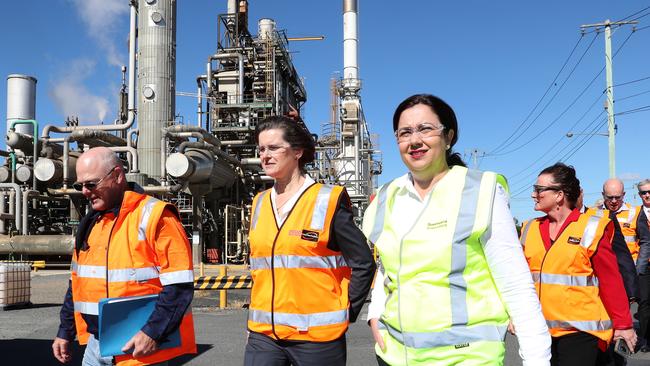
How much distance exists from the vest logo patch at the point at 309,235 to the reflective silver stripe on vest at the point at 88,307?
4.18ft

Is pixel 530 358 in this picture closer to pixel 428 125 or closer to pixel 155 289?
pixel 428 125

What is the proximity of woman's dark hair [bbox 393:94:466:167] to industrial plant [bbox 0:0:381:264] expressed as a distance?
66.5 feet

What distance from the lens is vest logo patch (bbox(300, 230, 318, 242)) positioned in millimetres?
3273

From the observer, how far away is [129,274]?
320 cm

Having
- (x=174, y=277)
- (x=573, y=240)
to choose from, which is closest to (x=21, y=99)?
(x=174, y=277)

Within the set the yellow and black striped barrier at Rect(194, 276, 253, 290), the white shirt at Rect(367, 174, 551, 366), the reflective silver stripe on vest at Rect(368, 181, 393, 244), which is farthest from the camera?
the yellow and black striped barrier at Rect(194, 276, 253, 290)

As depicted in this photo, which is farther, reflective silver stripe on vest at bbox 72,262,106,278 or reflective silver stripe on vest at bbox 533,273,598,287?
reflective silver stripe on vest at bbox 533,273,598,287

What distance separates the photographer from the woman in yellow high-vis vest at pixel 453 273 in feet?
7.07

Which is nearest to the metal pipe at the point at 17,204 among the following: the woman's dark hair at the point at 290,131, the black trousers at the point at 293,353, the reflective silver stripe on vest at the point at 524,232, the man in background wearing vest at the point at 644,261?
the man in background wearing vest at the point at 644,261

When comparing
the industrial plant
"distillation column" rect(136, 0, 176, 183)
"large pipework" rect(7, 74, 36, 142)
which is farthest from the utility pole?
"large pipework" rect(7, 74, 36, 142)

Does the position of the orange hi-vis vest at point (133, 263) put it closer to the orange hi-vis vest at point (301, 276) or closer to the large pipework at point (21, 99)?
the orange hi-vis vest at point (301, 276)

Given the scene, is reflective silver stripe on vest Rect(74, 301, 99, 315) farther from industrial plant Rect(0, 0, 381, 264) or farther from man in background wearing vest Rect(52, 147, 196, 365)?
industrial plant Rect(0, 0, 381, 264)

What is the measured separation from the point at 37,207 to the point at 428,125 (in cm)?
3066

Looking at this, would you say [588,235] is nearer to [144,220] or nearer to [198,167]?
[144,220]
